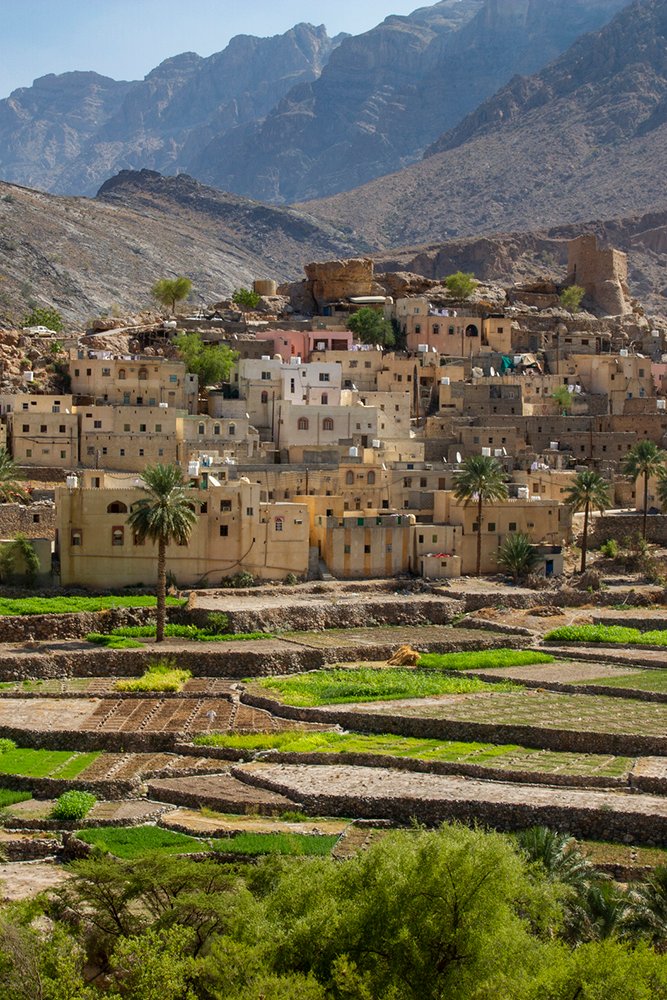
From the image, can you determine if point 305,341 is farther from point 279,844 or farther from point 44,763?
point 279,844

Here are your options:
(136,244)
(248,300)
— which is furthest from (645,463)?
(136,244)

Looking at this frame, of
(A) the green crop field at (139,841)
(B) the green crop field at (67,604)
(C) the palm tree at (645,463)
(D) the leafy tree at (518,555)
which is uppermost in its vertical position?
(C) the palm tree at (645,463)

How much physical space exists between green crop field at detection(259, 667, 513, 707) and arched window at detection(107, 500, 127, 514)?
10.0m

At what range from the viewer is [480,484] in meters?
51.5

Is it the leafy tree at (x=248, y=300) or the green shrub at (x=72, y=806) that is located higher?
the leafy tree at (x=248, y=300)

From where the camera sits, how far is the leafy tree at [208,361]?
211 ft

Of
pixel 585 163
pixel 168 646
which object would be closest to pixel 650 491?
pixel 168 646

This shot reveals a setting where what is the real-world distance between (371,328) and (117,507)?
2951 centimetres

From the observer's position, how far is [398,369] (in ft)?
222

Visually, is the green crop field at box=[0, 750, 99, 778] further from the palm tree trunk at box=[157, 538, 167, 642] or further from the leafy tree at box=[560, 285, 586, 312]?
the leafy tree at box=[560, 285, 586, 312]

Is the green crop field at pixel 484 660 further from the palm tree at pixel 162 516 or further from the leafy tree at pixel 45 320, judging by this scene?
the leafy tree at pixel 45 320

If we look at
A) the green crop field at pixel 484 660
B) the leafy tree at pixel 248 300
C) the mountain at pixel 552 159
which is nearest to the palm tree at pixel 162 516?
the green crop field at pixel 484 660

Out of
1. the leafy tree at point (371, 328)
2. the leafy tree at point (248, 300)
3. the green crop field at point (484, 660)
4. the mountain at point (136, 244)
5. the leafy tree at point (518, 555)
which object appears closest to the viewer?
the green crop field at point (484, 660)

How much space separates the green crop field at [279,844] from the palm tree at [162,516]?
17145 millimetres
